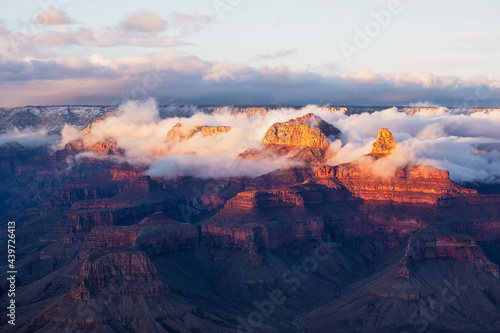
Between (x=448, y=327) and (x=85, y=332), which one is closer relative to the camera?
(x=85, y=332)

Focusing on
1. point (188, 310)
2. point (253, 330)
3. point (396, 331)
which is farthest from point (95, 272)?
point (396, 331)

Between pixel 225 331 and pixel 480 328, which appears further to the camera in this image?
pixel 480 328

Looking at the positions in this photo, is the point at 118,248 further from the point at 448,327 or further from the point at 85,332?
the point at 448,327

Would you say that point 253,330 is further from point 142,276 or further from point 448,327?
point 448,327

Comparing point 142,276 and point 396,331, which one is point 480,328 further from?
point 142,276

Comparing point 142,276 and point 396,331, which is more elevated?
point 142,276

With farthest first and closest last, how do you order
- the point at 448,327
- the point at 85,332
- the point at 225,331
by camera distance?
1. the point at 448,327
2. the point at 225,331
3. the point at 85,332

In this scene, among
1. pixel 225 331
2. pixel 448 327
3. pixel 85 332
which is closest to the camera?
pixel 85 332

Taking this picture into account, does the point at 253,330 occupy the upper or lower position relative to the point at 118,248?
lower

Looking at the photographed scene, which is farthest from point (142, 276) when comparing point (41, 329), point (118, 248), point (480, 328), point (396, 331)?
point (480, 328)
